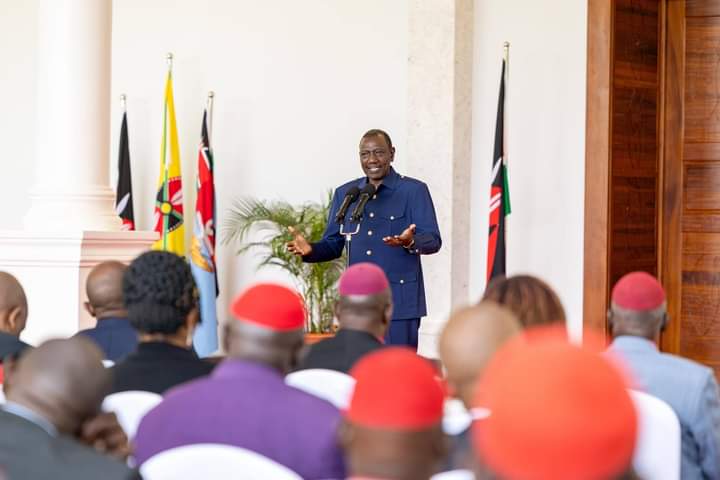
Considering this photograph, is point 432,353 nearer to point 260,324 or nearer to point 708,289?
point 708,289

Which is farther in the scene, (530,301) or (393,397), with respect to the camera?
(530,301)

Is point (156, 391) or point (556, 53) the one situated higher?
point (556, 53)

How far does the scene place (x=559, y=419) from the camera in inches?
48.3

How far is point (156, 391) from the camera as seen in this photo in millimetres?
3357

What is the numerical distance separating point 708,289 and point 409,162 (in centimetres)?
228

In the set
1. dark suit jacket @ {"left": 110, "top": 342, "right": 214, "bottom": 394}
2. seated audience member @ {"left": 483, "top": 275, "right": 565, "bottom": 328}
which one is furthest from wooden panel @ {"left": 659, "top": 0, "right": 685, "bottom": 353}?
dark suit jacket @ {"left": 110, "top": 342, "right": 214, "bottom": 394}

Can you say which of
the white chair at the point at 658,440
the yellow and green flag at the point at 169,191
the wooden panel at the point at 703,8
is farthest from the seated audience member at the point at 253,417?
the wooden panel at the point at 703,8

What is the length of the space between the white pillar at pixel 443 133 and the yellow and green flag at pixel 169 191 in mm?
1835

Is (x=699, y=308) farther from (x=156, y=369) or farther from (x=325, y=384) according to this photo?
(x=156, y=369)

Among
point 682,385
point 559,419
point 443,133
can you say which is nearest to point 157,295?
point 682,385

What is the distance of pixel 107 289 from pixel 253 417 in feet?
5.89

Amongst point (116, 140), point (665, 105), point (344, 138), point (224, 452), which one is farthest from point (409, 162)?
point (224, 452)

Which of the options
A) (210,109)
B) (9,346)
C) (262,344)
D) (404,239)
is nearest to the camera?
(262,344)

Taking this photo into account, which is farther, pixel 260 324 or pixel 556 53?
pixel 556 53
